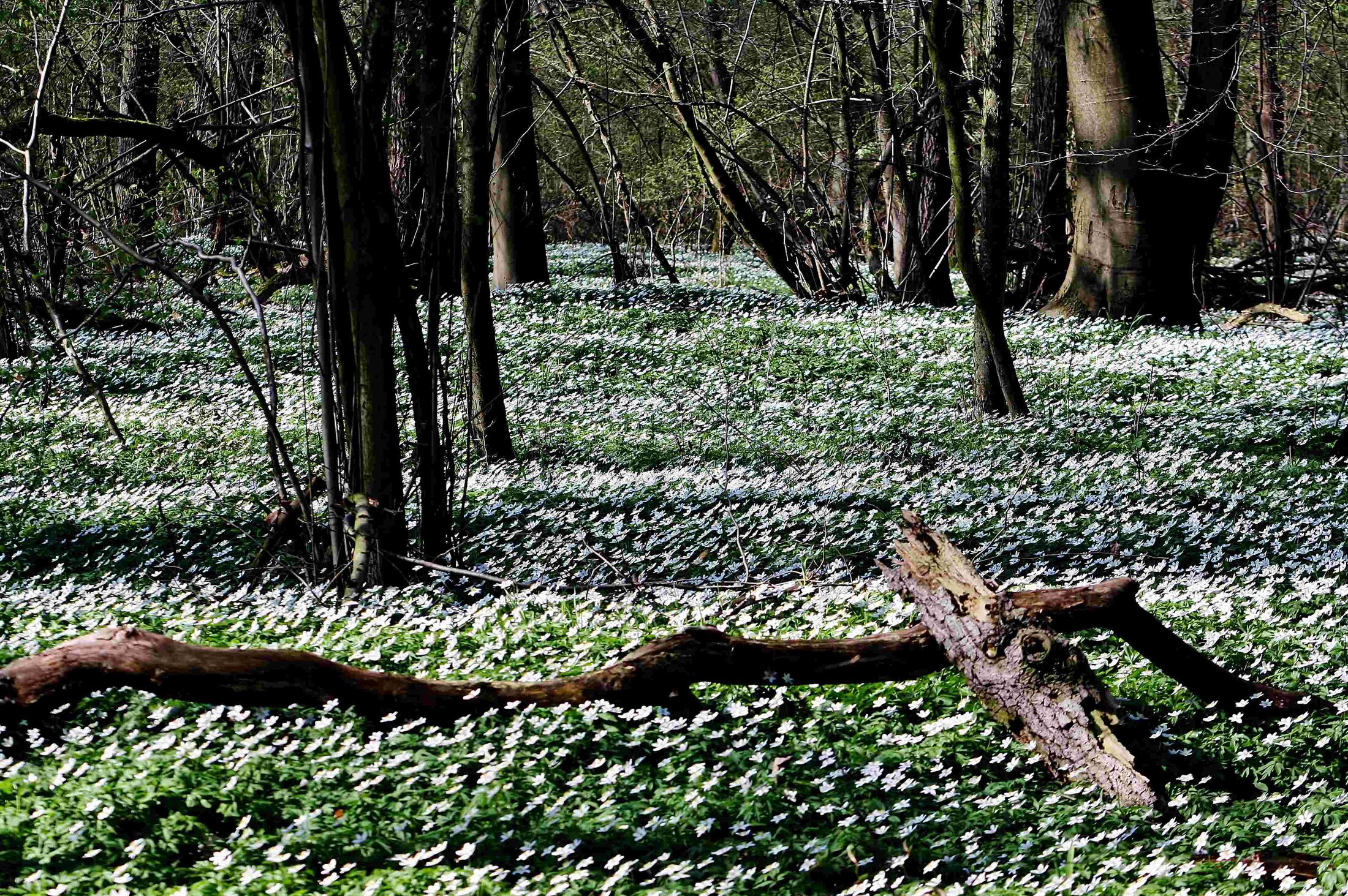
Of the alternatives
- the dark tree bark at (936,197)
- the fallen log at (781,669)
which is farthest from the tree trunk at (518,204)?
the fallen log at (781,669)

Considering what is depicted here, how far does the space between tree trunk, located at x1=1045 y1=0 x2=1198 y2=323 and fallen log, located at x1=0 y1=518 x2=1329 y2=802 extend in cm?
1026

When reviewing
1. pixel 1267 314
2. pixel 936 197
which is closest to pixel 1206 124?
pixel 1267 314

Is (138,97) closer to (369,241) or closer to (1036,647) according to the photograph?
(369,241)

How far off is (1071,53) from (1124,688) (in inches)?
454

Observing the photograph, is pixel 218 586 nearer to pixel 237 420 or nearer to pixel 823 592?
pixel 823 592

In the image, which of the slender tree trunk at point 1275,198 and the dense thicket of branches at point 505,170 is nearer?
the dense thicket of branches at point 505,170

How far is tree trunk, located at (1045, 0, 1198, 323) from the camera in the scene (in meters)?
13.6

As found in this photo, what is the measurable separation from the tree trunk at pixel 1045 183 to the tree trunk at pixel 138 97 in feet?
35.7

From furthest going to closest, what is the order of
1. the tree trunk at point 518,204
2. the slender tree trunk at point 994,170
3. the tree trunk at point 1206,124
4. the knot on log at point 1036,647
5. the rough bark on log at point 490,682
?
the tree trunk at point 518,204 → the tree trunk at point 1206,124 → the slender tree trunk at point 994,170 → the knot on log at point 1036,647 → the rough bark on log at point 490,682

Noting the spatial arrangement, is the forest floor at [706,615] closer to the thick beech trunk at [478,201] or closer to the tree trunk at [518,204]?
the thick beech trunk at [478,201]

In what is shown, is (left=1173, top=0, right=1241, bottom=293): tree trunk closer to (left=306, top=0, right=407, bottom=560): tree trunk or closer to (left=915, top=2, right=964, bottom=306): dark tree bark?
(left=915, top=2, right=964, bottom=306): dark tree bark

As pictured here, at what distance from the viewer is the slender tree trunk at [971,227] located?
9109 millimetres

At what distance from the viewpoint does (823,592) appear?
19.4 ft

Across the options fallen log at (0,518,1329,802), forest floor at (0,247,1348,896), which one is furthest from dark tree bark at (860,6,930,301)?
fallen log at (0,518,1329,802)
